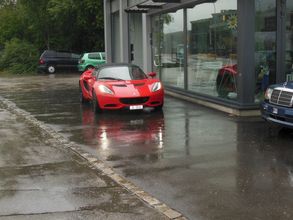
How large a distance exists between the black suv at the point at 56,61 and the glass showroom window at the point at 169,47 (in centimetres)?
1869

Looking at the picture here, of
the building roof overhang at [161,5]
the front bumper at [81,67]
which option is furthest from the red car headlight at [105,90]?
the front bumper at [81,67]

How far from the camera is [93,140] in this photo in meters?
9.99

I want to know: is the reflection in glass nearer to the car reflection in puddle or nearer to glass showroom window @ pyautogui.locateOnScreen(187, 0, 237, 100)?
glass showroom window @ pyautogui.locateOnScreen(187, 0, 237, 100)

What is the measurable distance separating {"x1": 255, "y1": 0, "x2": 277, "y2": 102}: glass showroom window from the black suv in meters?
26.4

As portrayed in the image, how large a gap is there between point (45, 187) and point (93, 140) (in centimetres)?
329

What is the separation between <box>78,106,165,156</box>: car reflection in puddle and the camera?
9.16 m

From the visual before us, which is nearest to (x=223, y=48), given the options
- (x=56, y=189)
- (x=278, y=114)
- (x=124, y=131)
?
(x=124, y=131)

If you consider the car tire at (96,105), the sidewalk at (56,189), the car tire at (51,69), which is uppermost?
the car tire at (51,69)

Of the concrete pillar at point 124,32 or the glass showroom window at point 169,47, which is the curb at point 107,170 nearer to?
the glass showroom window at point 169,47

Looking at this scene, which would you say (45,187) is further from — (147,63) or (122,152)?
(147,63)

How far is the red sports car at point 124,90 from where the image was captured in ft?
43.0

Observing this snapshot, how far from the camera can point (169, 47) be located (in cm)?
1827

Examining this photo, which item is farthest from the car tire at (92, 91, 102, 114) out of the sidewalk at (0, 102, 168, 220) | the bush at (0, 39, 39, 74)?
the bush at (0, 39, 39, 74)

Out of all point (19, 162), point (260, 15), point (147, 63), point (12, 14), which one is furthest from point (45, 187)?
point (12, 14)
